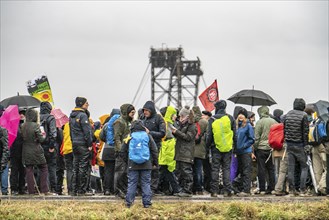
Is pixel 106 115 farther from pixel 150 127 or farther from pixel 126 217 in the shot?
pixel 126 217

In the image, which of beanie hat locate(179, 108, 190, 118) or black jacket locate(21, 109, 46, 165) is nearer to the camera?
beanie hat locate(179, 108, 190, 118)

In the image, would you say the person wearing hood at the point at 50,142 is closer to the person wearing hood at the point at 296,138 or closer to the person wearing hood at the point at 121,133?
the person wearing hood at the point at 121,133

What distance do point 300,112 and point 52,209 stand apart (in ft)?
19.8

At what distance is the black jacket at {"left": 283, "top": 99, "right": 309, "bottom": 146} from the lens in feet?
53.3

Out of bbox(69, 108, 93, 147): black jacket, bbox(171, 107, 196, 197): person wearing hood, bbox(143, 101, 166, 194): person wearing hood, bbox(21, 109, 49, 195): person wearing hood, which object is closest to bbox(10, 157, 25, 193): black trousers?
bbox(21, 109, 49, 195): person wearing hood

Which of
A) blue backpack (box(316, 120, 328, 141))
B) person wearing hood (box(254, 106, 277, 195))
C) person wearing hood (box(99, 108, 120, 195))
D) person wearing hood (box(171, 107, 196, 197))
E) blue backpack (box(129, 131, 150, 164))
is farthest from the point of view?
person wearing hood (box(254, 106, 277, 195))

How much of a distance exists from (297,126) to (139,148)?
4.23 meters

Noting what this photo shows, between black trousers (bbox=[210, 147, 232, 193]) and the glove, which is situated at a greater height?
the glove

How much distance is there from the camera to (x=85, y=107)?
54.7ft

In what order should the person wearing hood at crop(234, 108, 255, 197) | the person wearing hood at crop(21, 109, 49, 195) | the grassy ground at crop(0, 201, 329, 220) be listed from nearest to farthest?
the grassy ground at crop(0, 201, 329, 220)
the person wearing hood at crop(21, 109, 49, 195)
the person wearing hood at crop(234, 108, 255, 197)

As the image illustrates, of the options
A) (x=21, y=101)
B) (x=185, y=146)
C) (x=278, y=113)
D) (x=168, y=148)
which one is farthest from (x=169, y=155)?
(x=21, y=101)

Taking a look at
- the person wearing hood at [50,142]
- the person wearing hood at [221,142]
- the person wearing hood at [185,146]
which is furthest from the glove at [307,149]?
the person wearing hood at [50,142]

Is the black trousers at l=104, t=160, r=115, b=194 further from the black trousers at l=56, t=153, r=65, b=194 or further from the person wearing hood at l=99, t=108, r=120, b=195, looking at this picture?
the black trousers at l=56, t=153, r=65, b=194

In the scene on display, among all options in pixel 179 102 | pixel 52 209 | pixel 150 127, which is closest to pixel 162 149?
pixel 150 127
